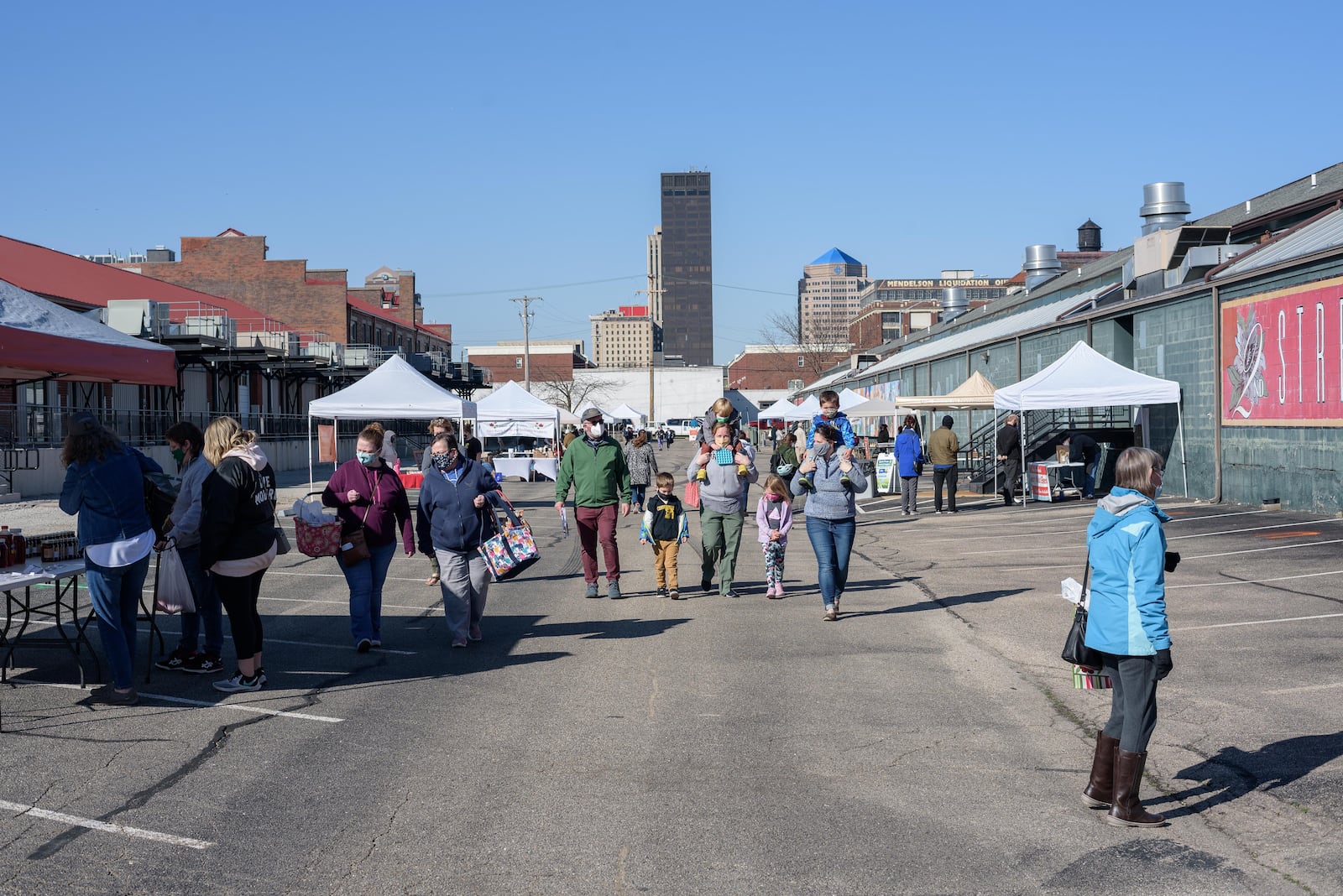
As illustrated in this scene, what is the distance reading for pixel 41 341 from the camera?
9.52 m

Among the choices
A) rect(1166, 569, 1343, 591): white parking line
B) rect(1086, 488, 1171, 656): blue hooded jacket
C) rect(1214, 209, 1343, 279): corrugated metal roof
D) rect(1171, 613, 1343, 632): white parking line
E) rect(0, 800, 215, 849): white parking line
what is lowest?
rect(0, 800, 215, 849): white parking line

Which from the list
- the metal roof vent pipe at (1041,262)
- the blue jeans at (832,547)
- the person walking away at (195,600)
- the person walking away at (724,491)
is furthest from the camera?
the metal roof vent pipe at (1041,262)

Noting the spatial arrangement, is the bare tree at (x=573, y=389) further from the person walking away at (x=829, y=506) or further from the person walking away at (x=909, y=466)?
the person walking away at (x=829, y=506)

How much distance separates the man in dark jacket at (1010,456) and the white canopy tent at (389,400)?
1125 centimetres

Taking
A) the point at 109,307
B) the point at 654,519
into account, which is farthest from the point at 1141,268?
the point at 109,307

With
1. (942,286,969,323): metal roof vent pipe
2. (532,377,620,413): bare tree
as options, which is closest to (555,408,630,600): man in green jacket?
(942,286,969,323): metal roof vent pipe

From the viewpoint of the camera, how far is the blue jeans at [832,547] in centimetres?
1060

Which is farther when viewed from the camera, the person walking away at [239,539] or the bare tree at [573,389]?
the bare tree at [573,389]

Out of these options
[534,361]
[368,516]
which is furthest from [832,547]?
[534,361]

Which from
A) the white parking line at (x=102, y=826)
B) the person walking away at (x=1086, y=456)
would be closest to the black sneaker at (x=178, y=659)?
the white parking line at (x=102, y=826)

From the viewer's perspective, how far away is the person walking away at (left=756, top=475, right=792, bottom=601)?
467 inches

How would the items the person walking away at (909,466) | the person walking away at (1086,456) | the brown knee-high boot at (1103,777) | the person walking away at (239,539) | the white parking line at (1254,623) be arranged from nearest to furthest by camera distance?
the brown knee-high boot at (1103,777) → the person walking away at (239,539) → the white parking line at (1254,623) → the person walking away at (909,466) → the person walking away at (1086,456)

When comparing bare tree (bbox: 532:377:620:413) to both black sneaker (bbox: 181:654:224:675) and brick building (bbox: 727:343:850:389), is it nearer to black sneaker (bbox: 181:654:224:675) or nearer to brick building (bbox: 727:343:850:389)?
brick building (bbox: 727:343:850:389)

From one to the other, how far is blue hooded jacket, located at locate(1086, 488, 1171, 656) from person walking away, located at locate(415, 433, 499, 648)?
17.6ft
